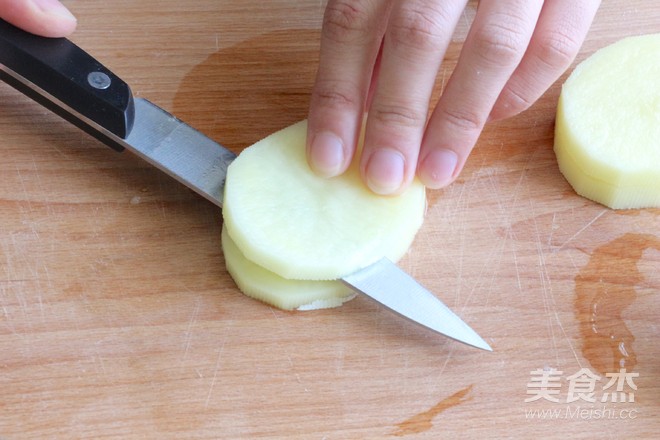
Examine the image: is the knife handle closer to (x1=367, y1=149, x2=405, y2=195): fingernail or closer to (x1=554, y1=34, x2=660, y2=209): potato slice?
(x1=367, y1=149, x2=405, y2=195): fingernail

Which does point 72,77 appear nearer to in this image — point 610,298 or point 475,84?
point 475,84

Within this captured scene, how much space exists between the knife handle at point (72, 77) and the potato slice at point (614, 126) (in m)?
0.78

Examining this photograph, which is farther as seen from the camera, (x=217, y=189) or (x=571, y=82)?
(x=571, y=82)

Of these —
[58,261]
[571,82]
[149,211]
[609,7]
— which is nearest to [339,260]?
[149,211]

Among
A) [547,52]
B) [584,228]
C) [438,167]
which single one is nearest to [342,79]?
[438,167]

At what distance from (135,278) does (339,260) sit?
13.5 inches

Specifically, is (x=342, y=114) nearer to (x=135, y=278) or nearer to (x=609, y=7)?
(x=135, y=278)

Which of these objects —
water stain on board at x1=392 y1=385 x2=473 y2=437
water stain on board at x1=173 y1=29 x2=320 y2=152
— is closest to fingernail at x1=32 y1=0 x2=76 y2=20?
water stain on board at x1=173 y1=29 x2=320 y2=152

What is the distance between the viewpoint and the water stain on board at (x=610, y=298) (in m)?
1.34

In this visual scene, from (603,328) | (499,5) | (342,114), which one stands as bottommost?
(603,328)

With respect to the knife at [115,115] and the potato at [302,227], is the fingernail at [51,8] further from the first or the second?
the potato at [302,227]

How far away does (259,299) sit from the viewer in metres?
1.38

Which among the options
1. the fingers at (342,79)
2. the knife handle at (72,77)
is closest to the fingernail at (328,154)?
the fingers at (342,79)

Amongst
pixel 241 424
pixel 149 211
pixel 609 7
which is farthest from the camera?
pixel 609 7
